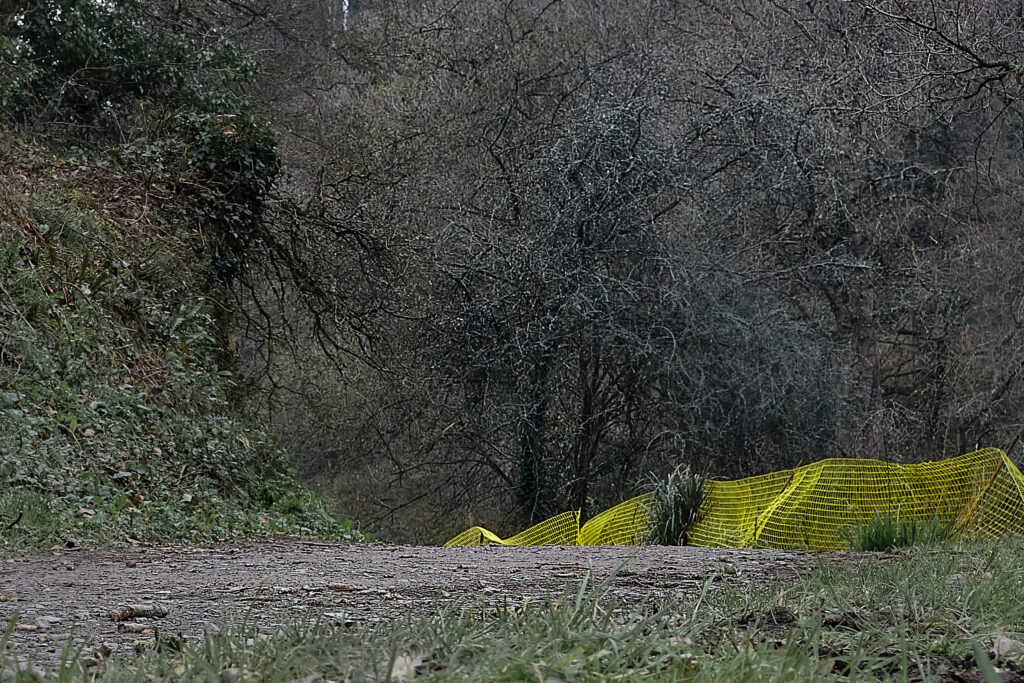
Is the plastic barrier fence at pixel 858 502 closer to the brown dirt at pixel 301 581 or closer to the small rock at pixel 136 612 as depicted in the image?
the brown dirt at pixel 301 581

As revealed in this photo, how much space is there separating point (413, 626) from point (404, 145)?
1392 centimetres

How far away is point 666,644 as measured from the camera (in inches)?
72.9

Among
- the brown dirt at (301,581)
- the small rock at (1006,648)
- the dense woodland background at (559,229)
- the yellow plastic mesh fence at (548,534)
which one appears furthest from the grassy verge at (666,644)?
the dense woodland background at (559,229)

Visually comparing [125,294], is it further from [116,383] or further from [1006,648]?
[1006,648]

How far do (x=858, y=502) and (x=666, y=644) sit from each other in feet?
19.7

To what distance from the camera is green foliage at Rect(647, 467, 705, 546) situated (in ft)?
27.0

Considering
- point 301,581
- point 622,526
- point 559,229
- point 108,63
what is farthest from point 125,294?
point 559,229

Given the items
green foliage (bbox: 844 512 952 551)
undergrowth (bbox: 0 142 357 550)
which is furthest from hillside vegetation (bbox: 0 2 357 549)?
green foliage (bbox: 844 512 952 551)

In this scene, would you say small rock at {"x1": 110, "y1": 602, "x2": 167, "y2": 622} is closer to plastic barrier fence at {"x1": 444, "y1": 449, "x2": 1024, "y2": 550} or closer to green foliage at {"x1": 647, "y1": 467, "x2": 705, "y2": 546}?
plastic barrier fence at {"x1": 444, "y1": 449, "x2": 1024, "y2": 550}

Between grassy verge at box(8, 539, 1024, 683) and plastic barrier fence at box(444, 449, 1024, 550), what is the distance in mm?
3887

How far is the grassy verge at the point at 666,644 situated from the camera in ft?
5.35

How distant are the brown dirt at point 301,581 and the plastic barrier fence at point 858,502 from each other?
1.65 m

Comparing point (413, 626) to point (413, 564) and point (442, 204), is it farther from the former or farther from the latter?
point (442, 204)

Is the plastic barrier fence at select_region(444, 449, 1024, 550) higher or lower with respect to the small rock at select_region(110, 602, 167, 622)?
higher
